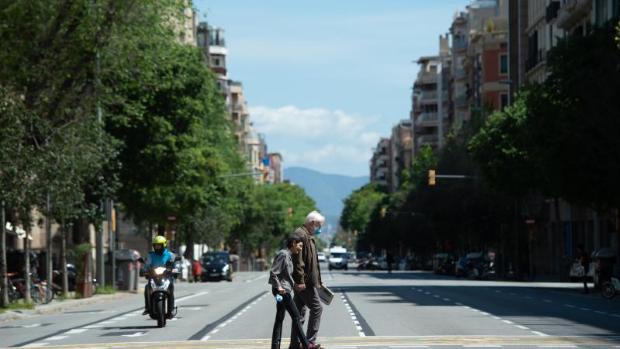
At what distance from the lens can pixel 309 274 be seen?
20.7m

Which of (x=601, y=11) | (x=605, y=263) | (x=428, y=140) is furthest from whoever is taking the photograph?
(x=428, y=140)

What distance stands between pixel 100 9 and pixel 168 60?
640 inches

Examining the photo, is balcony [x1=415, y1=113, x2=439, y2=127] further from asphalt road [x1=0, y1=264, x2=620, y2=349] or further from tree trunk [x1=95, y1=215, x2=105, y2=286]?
asphalt road [x1=0, y1=264, x2=620, y2=349]

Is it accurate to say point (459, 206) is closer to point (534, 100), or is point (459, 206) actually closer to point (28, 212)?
point (534, 100)

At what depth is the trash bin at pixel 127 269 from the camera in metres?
60.2

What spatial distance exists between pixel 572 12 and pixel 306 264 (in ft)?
187

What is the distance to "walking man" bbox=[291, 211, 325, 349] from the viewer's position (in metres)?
20.5

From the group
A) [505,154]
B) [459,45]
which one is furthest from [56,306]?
[459,45]

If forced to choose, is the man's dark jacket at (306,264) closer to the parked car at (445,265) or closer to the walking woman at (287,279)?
the walking woman at (287,279)

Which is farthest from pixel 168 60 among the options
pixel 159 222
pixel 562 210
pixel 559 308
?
pixel 562 210

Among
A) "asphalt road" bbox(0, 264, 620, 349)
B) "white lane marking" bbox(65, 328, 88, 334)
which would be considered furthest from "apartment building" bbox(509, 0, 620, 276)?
"white lane marking" bbox(65, 328, 88, 334)

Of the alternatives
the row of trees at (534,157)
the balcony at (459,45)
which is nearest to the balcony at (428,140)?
the balcony at (459,45)

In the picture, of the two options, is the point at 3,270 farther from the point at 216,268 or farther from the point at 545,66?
the point at 545,66

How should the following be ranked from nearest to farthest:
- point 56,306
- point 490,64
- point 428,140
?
point 56,306 → point 490,64 → point 428,140
